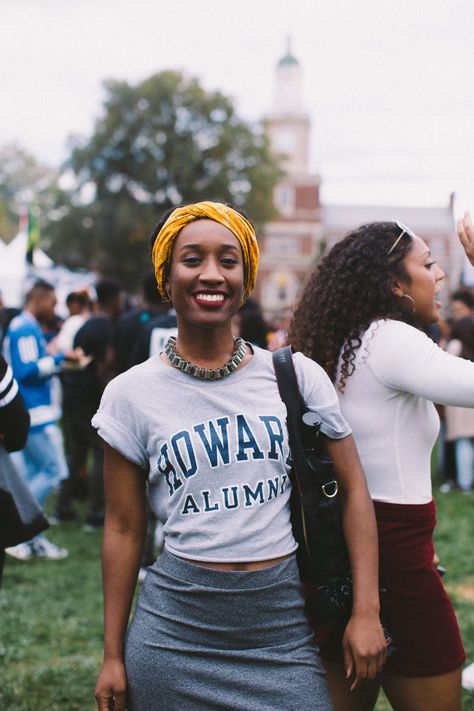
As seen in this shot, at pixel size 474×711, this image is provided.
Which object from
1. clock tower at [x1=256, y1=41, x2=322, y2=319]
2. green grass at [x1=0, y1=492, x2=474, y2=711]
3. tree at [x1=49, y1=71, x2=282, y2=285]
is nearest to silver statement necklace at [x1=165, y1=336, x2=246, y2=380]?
green grass at [x1=0, y1=492, x2=474, y2=711]

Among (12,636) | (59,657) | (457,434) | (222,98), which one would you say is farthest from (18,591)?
(222,98)

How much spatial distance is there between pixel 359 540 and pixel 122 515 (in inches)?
25.1

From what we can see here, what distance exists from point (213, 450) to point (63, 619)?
11.5ft

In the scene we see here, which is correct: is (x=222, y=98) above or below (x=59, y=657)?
above

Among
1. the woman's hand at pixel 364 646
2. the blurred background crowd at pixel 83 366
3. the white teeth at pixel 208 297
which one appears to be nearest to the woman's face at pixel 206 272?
the white teeth at pixel 208 297

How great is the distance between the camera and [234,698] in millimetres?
1995

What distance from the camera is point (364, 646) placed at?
Answer: 208 centimetres

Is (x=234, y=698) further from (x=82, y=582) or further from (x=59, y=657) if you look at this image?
(x=82, y=582)

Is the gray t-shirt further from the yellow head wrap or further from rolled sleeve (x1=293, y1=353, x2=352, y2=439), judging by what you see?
the yellow head wrap

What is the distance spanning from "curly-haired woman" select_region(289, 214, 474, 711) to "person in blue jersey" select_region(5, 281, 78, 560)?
4.20 m

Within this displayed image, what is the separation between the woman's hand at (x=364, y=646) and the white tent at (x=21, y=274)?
10329 millimetres

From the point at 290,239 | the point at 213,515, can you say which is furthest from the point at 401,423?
the point at 290,239

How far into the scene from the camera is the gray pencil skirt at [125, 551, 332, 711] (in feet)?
6.55

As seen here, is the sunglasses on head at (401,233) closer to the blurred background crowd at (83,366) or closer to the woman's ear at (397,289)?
the woman's ear at (397,289)
